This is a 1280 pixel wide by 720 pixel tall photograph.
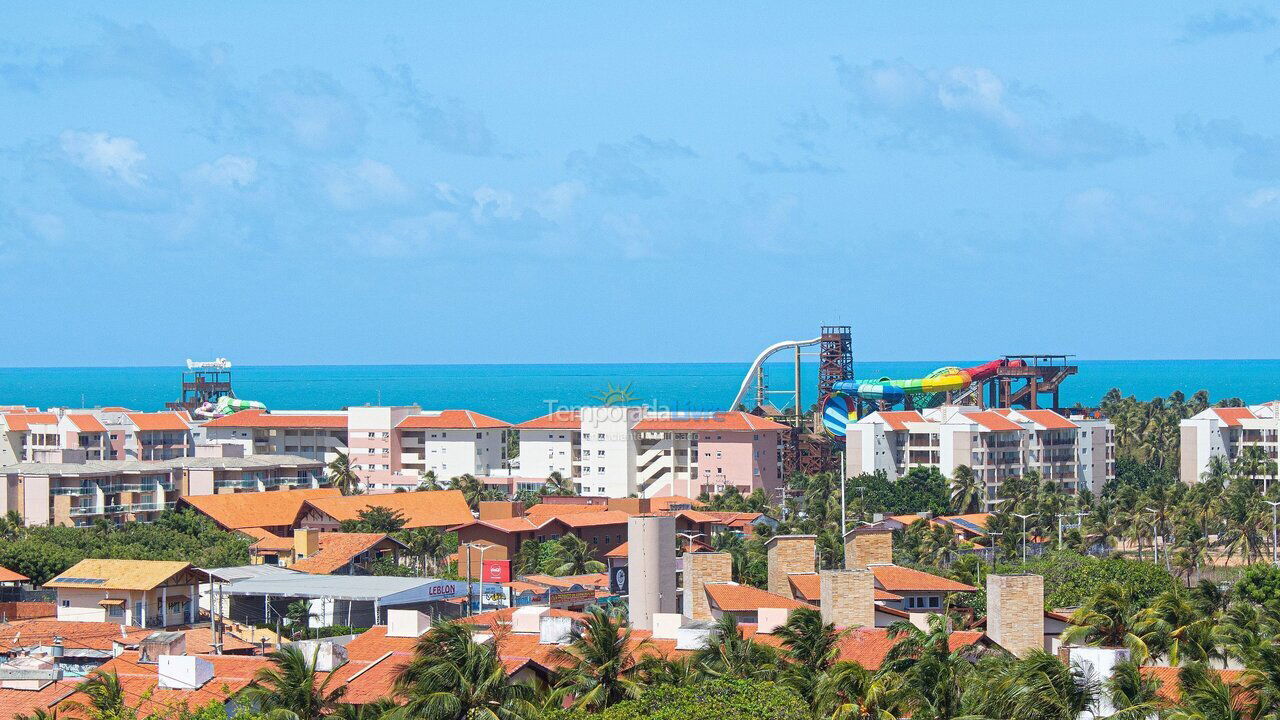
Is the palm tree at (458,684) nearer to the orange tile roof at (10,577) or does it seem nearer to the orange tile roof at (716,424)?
the orange tile roof at (10,577)

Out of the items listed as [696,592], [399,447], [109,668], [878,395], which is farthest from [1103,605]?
[399,447]

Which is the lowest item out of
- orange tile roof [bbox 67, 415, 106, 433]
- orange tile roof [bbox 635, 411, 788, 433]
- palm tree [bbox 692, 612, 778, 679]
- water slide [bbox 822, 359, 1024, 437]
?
palm tree [bbox 692, 612, 778, 679]

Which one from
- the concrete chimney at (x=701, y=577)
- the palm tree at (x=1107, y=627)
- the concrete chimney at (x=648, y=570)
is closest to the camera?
the palm tree at (x=1107, y=627)

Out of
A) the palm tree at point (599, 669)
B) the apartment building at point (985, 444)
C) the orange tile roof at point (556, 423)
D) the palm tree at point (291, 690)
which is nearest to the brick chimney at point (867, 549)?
the palm tree at point (599, 669)

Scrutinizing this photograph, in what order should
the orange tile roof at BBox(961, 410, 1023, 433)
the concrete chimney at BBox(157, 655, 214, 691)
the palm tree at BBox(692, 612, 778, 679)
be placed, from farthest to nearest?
the orange tile roof at BBox(961, 410, 1023, 433)
the concrete chimney at BBox(157, 655, 214, 691)
the palm tree at BBox(692, 612, 778, 679)

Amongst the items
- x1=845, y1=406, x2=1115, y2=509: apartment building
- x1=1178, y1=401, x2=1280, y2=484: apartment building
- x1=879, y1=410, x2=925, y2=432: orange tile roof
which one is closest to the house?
x1=845, y1=406, x2=1115, y2=509: apartment building

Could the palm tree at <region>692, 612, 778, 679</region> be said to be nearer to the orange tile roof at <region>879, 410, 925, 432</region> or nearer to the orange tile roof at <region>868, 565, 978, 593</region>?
the orange tile roof at <region>868, 565, 978, 593</region>

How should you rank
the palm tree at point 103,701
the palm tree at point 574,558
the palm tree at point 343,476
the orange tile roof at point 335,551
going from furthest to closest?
1. the palm tree at point 343,476
2. the palm tree at point 574,558
3. the orange tile roof at point 335,551
4. the palm tree at point 103,701
